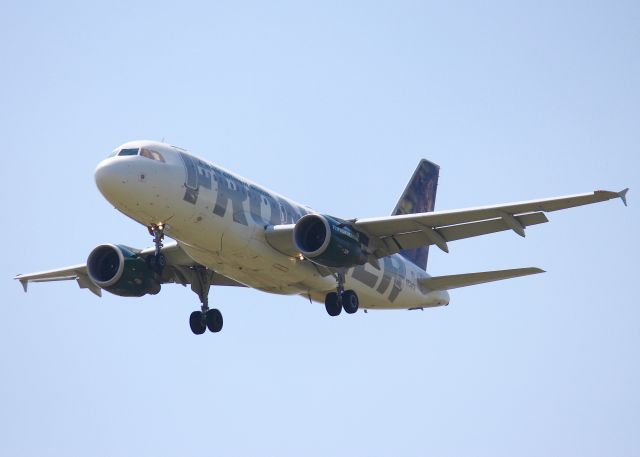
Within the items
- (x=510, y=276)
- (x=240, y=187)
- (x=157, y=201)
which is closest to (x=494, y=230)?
(x=510, y=276)

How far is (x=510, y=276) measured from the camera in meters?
42.2

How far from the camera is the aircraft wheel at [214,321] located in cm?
4434

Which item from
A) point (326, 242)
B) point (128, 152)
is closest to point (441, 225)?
point (326, 242)

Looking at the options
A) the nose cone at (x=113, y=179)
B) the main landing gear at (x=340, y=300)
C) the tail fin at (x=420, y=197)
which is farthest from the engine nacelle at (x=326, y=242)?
the tail fin at (x=420, y=197)

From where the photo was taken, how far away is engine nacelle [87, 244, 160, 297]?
4275cm

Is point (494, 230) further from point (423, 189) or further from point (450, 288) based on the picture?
point (423, 189)

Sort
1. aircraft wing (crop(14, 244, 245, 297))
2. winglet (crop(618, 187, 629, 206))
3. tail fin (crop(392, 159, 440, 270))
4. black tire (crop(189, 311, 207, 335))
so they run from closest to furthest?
winglet (crop(618, 187, 629, 206)) < aircraft wing (crop(14, 244, 245, 297)) < black tire (crop(189, 311, 207, 335)) < tail fin (crop(392, 159, 440, 270))

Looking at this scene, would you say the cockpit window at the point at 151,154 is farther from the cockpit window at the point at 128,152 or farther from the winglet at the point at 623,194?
the winglet at the point at 623,194

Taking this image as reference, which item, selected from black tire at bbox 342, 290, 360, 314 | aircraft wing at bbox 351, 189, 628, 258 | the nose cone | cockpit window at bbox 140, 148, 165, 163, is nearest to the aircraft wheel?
black tire at bbox 342, 290, 360, 314

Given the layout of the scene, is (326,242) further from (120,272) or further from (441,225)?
(120,272)

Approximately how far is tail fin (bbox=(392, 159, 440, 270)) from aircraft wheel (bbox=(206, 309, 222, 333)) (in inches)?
323

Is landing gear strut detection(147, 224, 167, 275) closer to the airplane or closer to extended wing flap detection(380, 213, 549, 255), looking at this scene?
the airplane

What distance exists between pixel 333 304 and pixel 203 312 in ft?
16.9

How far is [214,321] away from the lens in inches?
1746
